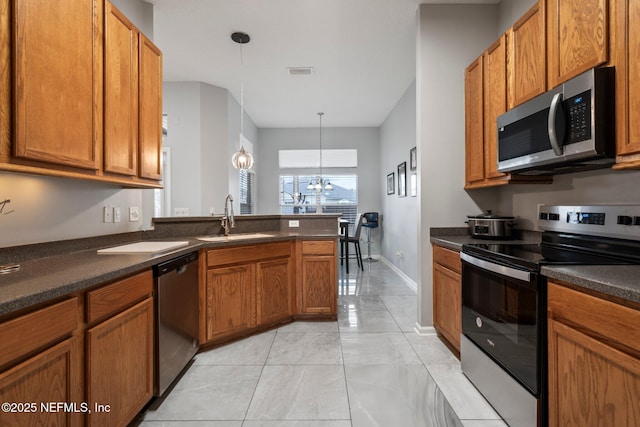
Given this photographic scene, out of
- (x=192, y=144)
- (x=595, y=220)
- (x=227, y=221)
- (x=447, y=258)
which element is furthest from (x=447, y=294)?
(x=192, y=144)

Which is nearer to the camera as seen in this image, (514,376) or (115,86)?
(514,376)

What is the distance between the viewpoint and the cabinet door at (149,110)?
202 centimetres

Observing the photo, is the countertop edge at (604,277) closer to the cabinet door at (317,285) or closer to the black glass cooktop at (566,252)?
the black glass cooktop at (566,252)

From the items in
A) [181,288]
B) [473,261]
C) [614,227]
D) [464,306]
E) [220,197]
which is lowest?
[464,306]

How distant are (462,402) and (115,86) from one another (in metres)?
2.80

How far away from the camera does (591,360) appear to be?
3.56 feet

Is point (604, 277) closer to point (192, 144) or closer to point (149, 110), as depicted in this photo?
point (149, 110)

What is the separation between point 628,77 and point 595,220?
2.31 ft

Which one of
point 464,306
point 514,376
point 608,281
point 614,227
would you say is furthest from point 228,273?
point 614,227

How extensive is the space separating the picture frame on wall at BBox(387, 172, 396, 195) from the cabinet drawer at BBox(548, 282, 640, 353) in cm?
428

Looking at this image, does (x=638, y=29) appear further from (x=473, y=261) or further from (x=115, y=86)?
(x=115, y=86)

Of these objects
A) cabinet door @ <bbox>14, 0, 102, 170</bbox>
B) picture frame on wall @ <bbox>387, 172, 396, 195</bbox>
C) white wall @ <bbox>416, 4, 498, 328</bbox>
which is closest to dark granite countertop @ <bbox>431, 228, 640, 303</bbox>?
white wall @ <bbox>416, 4, 498, 328</bbox>

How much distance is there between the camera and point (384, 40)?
317 cm

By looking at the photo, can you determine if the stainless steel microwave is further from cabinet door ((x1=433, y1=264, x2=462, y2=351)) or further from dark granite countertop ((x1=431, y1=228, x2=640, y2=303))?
cabinet door ((x1=433, y1=264, x2=462, y2=351))
